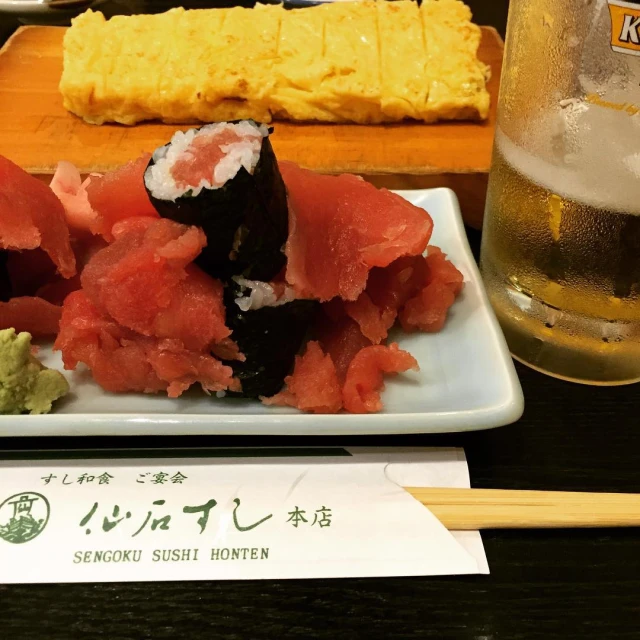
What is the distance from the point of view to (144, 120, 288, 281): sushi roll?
1.30 m

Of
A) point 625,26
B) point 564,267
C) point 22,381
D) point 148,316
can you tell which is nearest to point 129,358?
point 148,316

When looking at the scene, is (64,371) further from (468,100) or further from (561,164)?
(468,100)

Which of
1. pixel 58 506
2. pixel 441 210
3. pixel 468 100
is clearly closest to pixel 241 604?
pixel 58 506

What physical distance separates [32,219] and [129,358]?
428 mm

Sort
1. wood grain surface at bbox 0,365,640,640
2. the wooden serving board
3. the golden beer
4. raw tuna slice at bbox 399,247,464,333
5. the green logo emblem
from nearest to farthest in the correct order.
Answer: wood grain surface at bbox 0,365,640,640, the green logo emblem, the golden beer, raw tuna slice at bbox 399,247,464,333, the wooden serving board

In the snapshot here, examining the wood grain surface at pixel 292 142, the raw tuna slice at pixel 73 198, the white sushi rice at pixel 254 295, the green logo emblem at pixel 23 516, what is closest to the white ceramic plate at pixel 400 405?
the green logo emblem at pixel 23 516

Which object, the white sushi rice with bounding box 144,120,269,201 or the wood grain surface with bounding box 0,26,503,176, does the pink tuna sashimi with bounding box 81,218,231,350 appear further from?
the wood grain surface with bounding box 0,26,503,176

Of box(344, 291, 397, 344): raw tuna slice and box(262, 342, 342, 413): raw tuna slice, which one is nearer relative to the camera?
box(262, 342, 342, 413): raw tuna slice

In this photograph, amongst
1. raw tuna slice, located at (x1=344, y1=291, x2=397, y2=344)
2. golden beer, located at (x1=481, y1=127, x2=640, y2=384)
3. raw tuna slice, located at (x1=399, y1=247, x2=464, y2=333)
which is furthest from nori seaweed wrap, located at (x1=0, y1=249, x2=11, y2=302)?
golden beer, located at (x1=481, y1=127, x2=640, y2=384)

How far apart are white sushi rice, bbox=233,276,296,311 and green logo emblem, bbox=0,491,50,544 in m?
0.56

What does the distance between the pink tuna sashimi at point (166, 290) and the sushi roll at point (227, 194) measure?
44 millimetres

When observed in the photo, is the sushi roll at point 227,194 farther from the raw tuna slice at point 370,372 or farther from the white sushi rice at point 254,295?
the raw tuna slice at point 370,372

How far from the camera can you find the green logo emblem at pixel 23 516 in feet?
3.97

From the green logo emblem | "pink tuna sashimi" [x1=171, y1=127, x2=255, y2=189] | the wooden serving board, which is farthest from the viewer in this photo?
the wooden serving board
